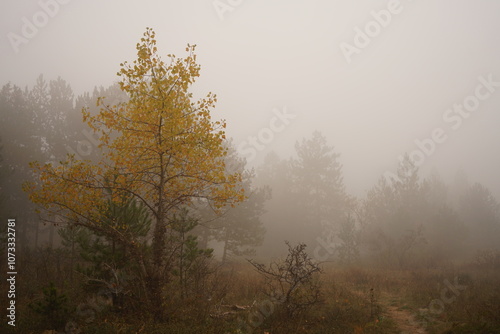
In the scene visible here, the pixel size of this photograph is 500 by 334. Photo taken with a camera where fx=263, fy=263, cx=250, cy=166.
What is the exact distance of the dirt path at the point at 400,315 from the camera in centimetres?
768

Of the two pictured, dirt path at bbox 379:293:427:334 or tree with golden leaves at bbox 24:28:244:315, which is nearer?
tree with golden leaves at bbox 24:28:244:315

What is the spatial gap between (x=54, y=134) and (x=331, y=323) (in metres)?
24.8

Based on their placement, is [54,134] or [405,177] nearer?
[54,134]

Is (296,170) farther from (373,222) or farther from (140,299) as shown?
(140,299)

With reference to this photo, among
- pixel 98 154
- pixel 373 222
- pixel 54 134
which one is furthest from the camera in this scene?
pixel 373 222

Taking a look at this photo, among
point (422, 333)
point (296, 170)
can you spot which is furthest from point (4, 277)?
point (296, 170)

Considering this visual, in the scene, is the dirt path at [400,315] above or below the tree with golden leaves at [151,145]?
below

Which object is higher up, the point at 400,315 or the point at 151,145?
the point at 151,145

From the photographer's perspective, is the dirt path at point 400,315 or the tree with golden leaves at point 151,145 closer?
the tree with golden leaves at point 151,145

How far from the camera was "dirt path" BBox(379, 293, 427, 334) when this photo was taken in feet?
25.2

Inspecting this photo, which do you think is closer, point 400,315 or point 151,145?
point 151,145

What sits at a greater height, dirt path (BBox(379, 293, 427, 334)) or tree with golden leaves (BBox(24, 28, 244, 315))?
tree with golden leaves (BBox(24, 28, 244, 315))

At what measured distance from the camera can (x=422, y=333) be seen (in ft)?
24.1

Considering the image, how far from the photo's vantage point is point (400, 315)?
9.07 meters
